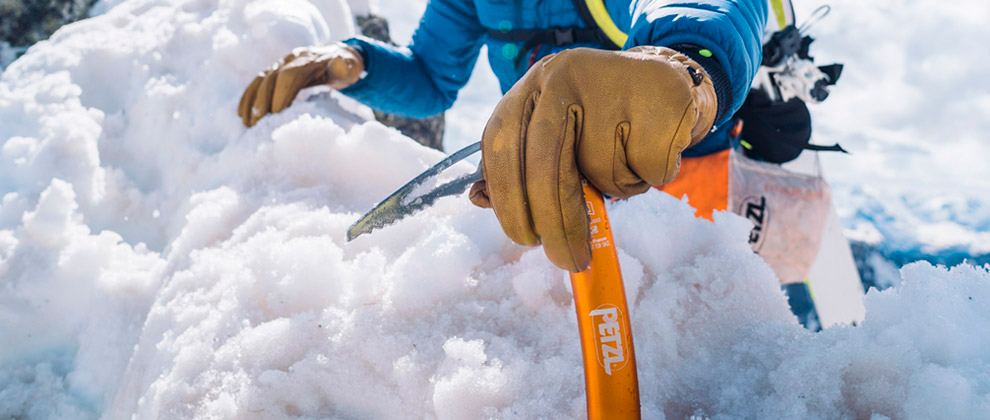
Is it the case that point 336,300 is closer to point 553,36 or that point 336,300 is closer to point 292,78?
point 292,78

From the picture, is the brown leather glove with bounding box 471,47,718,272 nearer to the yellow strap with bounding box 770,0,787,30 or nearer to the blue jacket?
the blue jacket

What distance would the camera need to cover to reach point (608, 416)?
747 mm

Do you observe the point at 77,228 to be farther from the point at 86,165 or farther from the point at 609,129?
the point at 609,129

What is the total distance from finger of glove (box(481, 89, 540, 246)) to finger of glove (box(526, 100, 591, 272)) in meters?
0.02

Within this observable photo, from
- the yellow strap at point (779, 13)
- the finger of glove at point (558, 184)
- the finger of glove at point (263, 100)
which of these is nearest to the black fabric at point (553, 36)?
the yellow strap at point (779, 13)

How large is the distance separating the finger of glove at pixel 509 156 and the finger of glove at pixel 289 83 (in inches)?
53.2

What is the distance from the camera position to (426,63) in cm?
288

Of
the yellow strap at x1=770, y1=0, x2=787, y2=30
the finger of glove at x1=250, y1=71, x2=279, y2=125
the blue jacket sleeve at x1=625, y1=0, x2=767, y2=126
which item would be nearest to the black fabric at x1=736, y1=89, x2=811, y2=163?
the yellow strap at x1=770, y1=0, x2=787, y2=30

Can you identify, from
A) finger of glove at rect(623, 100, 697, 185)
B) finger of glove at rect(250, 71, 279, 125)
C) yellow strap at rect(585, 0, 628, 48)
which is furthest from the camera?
finger of glove at rect(250, 71, 279, 125)

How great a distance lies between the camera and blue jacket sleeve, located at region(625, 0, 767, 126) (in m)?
1.00

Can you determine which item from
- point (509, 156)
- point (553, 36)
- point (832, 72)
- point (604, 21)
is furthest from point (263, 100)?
point (832, 72)

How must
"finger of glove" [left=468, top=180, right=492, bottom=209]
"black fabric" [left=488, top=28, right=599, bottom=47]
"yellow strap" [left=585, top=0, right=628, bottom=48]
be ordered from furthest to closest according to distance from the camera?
1. "black fabric" [left=488, top=28, right=599, bottom=47]
2. "yellow strap" [left=585, top=0, right=628, bottom=48]
3. "finger of glove" [left=468, top=180, right=492, bottom=209]

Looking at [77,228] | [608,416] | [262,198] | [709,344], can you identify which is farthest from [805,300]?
[77,228]

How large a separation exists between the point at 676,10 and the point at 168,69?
2148 millimetres
